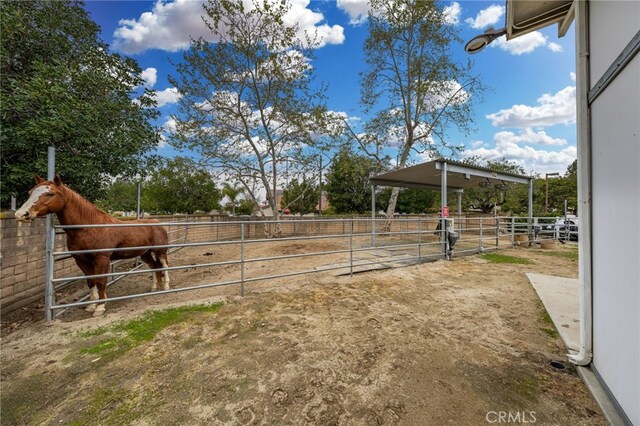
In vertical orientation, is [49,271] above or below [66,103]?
below

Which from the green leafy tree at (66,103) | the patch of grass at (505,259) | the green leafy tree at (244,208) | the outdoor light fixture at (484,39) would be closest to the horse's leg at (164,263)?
the green leafy tree at (66,103)

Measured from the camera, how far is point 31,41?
444 centimetres

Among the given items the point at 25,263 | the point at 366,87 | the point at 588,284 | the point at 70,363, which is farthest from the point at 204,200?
the point at 588,284

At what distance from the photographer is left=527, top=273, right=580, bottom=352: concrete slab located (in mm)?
2492

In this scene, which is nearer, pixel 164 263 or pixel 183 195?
Answer: pixel 164 263

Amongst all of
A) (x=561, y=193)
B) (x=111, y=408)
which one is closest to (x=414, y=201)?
(x=561, y=193)

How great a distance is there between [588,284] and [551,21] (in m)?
2.72

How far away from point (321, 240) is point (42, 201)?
9.69 metres

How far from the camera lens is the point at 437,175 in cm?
832

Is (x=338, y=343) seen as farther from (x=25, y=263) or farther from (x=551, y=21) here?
(x=25, y=263)

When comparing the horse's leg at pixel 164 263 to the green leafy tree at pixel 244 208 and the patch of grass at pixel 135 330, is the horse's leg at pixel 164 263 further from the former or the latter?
the green leafy tree at pixel 244 208

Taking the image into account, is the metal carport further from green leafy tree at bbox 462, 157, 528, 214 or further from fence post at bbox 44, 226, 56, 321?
green leafy tree at bbox 462, 157, 528, 214

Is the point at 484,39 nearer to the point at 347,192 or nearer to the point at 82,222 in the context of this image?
the point at 82,222

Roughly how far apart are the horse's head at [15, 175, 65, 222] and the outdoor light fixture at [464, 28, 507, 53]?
4.87 metres
